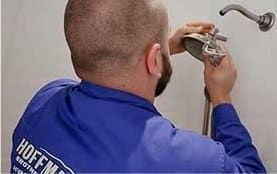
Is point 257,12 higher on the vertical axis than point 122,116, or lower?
higher

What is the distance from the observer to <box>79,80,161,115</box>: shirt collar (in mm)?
830

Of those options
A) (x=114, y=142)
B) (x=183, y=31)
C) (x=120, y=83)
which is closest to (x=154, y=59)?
(x=120, y=83)

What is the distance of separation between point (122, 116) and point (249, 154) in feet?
0.93

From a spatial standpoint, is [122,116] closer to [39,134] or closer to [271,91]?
[39,134]

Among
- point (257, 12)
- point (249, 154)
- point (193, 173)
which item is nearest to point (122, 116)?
point (193, 173)

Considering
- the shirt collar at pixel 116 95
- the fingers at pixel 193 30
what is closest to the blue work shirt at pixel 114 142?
the shirt collar at pixel 116 95

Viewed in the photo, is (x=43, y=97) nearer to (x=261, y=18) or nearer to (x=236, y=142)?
(x=236, y=142)

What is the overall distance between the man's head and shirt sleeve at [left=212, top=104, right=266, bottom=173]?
0.60ft

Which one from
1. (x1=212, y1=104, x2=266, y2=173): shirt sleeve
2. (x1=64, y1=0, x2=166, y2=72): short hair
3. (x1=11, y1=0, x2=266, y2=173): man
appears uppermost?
(x1=64, y1=0, x2=166, y2=72): short hair

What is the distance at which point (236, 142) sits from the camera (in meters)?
0.90

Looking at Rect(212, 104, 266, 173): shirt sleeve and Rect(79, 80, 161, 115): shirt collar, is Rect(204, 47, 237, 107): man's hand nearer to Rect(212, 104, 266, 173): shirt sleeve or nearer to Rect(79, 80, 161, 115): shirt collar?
Rect(212, 104, 266, 173): shirt sleeve

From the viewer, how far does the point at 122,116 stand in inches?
31.6

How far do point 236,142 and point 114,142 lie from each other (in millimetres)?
274

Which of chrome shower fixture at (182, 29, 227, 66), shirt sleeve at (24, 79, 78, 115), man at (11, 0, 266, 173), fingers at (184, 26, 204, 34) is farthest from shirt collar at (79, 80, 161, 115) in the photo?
fingers at (184, 26, 204, 34)
